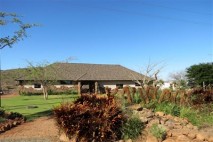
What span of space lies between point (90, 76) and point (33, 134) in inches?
1568

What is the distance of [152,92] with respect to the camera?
1268 cm

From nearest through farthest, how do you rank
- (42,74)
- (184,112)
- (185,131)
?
(185,131) < (184,112) < (42,74)

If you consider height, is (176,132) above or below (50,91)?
below

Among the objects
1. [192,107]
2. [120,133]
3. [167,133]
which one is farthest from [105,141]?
[192,107]

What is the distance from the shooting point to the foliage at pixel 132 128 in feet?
31.3

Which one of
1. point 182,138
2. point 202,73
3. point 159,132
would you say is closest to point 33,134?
point 159,132

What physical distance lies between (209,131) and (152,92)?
2997 millimetres

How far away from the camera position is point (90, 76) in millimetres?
50125

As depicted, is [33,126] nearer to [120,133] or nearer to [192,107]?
[120,133]

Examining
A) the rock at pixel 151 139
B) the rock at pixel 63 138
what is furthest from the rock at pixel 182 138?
the rock at pixel 63 138

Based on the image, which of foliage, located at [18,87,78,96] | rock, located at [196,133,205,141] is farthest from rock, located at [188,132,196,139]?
foliage, located at [18,87,78,96]

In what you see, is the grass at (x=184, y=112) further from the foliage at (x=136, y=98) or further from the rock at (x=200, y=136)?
the rock at (x=200, y=136)

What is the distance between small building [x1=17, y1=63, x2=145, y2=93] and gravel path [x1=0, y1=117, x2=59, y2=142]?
34.1m

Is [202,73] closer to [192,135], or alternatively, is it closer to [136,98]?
[136,98]
